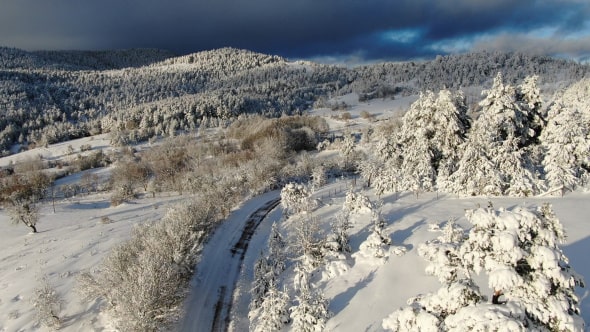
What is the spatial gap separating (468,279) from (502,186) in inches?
1163

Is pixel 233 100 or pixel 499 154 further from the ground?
pixel 233 100

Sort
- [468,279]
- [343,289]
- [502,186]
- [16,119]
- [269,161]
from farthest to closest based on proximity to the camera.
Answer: [16,119] → [269,161] → [502,186] → [343,289] → [468,279]

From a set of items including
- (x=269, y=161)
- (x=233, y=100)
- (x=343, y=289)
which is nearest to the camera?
(x=343, y=289)

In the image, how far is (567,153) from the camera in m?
34.2

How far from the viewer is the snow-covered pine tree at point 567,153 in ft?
110

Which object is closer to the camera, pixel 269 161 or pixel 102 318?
pixel 102 318

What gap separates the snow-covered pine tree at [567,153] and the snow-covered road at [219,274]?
31.6 meters

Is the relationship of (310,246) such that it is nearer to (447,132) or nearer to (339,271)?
(339,271)

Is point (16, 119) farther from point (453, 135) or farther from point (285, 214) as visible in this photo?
point (453, 135)

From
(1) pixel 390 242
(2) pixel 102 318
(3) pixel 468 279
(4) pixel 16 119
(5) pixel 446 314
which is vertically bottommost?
(2) pixel 102 318

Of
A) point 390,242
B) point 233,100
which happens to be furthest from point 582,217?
point 233,100

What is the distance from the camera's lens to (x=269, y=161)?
7706cm

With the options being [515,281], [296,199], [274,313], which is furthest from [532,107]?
[515,281]

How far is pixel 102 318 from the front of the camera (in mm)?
27156
